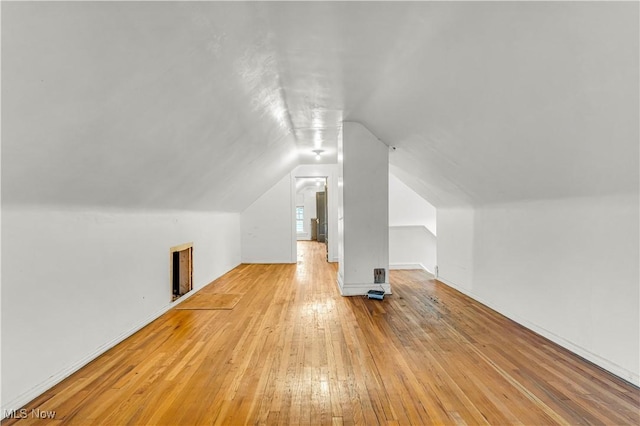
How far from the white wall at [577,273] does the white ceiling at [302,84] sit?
7.6 inches

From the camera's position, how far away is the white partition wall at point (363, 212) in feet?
13.1

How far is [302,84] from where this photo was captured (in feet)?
8.82

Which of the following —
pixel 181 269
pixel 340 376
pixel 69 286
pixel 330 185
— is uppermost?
pixel 330 185

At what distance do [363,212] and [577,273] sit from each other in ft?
7.53

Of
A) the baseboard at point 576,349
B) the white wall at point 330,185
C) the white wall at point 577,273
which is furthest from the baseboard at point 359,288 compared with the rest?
the white wall at point 330,185

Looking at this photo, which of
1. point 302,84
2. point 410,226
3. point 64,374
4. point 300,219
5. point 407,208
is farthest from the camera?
point 300,219

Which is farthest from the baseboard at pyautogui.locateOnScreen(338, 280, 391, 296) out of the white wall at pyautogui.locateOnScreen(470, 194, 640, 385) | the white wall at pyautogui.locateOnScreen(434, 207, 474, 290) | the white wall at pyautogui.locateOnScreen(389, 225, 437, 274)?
the white wall at pyautogui.locateOnScreen(389, 225, 437, 274)

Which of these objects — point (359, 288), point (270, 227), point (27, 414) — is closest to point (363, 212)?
point (359, 288)

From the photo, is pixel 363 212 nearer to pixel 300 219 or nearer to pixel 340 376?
pixel 340 376

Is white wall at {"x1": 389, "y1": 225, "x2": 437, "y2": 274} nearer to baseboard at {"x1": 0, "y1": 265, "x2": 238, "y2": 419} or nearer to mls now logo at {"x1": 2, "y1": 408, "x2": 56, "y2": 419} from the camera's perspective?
baseboard at {"x1": 0, "y1": 265, "x2": 238, "y2": 419}

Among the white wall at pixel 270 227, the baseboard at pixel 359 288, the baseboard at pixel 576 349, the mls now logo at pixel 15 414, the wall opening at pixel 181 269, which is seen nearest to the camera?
the mls now logo at pixel 15 414

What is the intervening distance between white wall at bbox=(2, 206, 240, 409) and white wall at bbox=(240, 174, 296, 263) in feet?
11.6

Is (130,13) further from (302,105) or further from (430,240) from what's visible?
(430,240)

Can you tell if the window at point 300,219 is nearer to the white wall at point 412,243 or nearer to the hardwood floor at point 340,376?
the white wall at point 412,243
